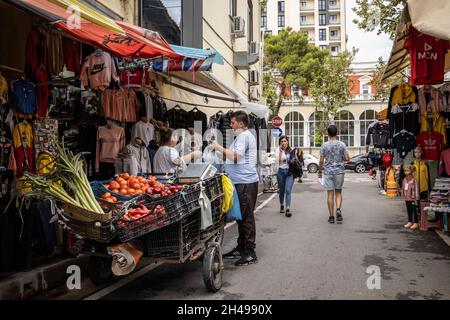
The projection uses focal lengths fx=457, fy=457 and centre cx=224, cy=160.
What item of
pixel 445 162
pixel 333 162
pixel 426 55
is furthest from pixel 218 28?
pixel 426 55

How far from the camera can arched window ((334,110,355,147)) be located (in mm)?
49375

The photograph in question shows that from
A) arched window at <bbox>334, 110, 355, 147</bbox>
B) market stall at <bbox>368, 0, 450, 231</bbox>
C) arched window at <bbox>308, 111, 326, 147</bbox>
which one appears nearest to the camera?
market stall at <bbox>368, 0, 450, 231</bbox>

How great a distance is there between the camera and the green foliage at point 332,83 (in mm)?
41031

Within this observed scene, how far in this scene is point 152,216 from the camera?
15.2ft

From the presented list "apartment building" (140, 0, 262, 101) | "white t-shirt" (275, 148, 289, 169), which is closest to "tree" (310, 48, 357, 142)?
"apartment building" (140, 0, 262, 101)

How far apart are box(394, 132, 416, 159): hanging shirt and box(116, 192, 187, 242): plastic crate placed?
6.31 m

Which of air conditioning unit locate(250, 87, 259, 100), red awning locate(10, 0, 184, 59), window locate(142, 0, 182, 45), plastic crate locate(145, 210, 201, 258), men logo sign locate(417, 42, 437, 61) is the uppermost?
window locate(142, 0, 182, 45)

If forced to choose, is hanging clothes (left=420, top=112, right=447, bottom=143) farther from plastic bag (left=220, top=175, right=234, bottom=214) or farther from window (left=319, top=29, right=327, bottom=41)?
window (left=319, top=29, right=327, bottom=41)

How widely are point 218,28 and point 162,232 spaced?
12335 millimetres

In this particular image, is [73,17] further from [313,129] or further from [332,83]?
[313,129]

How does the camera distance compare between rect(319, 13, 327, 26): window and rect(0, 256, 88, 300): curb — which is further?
rect(319, 13, 327, 26): window

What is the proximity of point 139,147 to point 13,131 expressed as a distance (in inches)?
117
